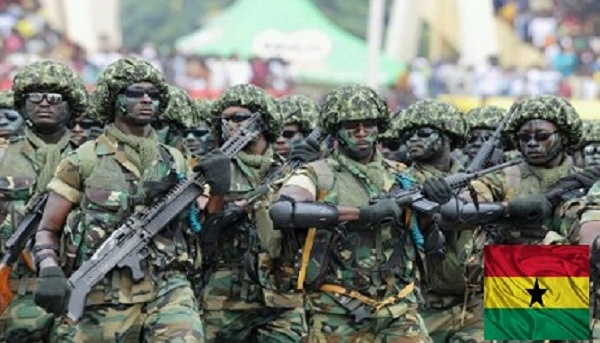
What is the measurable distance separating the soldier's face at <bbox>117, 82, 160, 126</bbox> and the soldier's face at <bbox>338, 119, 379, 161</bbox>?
42.2 inches

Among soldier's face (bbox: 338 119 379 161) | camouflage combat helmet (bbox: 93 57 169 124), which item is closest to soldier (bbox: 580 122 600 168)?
soldier's face (bbox: 338 119 379 161)

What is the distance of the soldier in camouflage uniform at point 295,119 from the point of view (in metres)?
15.0

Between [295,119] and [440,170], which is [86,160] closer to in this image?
[440,170]

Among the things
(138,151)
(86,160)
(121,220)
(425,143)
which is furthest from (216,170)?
(425,143)

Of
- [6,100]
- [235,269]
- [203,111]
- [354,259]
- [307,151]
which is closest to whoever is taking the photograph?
[354,259]

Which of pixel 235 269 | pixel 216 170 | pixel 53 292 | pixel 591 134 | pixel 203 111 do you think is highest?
pixel 216 170

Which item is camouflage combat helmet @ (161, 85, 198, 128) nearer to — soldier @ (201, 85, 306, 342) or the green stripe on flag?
soldier @ (201, 85, 306, 342)

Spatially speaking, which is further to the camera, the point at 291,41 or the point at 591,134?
the point at 291,41

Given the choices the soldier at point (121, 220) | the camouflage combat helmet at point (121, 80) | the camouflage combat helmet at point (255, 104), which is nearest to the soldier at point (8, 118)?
the camouflage combat helmet at point (255, 104)

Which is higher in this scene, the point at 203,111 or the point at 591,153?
the point at 203,111

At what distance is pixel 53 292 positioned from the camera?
34.1ft

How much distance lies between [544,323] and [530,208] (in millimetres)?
1087

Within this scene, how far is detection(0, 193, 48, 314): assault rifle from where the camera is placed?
11.6 meters

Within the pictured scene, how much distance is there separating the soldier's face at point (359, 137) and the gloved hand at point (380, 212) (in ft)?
1.64
